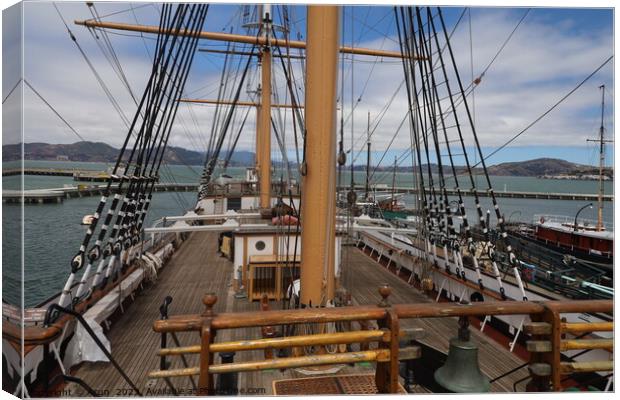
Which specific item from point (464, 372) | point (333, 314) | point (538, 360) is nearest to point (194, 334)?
point (333, 314)

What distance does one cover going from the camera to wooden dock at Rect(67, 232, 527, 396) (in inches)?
157

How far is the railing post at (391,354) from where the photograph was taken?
2.30 m

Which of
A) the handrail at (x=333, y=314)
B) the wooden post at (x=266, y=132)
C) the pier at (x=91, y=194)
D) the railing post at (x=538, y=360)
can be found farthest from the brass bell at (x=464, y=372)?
the wooden post at (x=266, y=132)

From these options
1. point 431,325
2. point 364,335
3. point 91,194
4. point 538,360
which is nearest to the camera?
point 364,335

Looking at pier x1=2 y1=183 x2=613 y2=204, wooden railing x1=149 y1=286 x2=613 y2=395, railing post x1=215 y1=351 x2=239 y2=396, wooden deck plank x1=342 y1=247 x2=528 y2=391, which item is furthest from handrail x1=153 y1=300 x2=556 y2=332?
wooden deck plank x1=342 y1=247 x2=528 y2=391

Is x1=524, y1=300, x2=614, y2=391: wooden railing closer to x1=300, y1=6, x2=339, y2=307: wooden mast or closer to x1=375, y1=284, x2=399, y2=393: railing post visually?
x1=375, y1=284, x2=399, y2=393: railing post

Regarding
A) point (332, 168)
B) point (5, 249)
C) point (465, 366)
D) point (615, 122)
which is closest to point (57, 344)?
point (5, 249)

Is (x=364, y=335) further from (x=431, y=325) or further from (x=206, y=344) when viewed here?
(x=431, y=325)

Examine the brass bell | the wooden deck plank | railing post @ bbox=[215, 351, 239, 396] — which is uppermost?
the brass bell

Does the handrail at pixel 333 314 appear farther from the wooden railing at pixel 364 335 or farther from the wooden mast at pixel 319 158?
the wooden mast at pixel 319 158

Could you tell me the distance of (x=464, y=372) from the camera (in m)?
2.44

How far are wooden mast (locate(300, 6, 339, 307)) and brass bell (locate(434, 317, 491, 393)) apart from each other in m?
1.48

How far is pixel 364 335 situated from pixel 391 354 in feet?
0.74

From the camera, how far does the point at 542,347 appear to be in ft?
7.89
